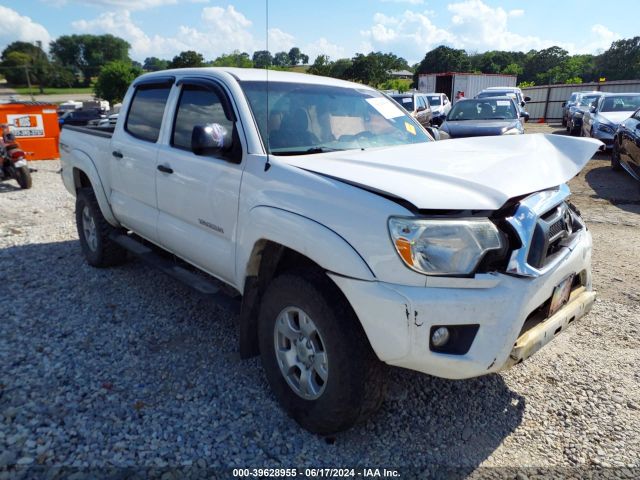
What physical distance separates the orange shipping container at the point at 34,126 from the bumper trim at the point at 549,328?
489 inches

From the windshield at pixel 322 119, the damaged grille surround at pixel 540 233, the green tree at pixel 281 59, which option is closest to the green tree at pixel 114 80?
the windshield at pixel 322 119

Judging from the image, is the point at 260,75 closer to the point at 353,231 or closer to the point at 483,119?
the point at 353,231

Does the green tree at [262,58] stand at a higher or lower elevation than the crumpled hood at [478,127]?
higher

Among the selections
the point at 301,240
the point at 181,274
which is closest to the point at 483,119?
the point at 181,274

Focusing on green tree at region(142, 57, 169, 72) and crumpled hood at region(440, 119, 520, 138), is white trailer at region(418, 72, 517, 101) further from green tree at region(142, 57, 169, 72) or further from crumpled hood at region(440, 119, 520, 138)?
A: green tree at region(142, 57, 169, 72)

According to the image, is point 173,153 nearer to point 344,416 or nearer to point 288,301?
point 288,301

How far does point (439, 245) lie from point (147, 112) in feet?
10.1

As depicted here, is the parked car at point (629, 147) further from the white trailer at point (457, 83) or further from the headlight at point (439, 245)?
the white trailer at point (457, 83)

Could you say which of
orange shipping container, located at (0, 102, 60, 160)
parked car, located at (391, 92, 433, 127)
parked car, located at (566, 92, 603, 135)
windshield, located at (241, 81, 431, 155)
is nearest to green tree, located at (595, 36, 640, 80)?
parked car, located at (566, 92, 603, 135)

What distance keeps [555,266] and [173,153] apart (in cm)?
267

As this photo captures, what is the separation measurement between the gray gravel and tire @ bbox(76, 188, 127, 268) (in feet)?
2.63

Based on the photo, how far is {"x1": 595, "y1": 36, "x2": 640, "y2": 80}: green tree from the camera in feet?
257

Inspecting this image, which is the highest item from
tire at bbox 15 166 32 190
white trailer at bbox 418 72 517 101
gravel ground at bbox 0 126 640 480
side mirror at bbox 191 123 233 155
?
white trailer at bbox 418 72 517 101

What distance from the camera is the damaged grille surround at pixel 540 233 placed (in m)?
2.25
